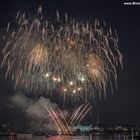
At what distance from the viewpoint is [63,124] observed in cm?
8769

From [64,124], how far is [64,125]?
550mm

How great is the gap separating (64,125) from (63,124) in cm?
234

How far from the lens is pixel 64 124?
89.5 m

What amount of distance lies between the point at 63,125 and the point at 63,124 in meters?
0.27

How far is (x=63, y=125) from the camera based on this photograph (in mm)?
87562

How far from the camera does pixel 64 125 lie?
8994 centimetres

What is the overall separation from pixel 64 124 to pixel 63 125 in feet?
6.40

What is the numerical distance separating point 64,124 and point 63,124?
6.07 feet
